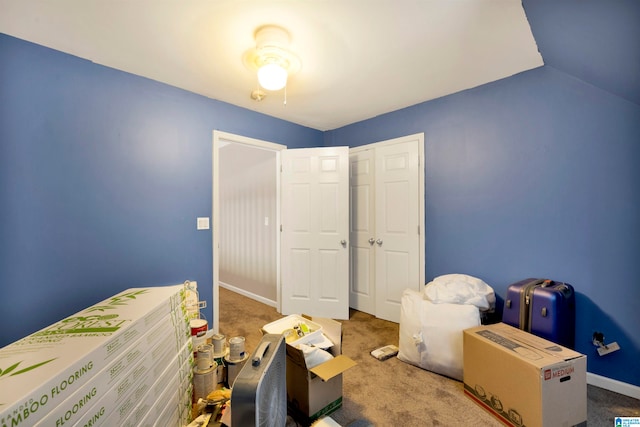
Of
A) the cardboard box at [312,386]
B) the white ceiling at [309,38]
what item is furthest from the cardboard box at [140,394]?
the white ceiling at [309,38]

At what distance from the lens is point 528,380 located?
1.44m

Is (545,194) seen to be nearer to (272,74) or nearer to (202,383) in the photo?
(272,74)

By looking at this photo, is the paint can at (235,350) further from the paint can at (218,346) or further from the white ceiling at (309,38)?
the white ceiling at (309,38)

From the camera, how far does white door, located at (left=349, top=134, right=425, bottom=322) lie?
293cm

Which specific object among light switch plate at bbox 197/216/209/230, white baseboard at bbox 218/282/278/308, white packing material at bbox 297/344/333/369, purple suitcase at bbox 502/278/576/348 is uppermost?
light switch plate at bbox 197/216/209/230

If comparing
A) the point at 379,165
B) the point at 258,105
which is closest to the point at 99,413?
the point at 258,105

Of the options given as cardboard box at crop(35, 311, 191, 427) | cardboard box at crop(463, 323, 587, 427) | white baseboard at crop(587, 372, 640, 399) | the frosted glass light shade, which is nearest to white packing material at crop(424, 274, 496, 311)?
cardboard box at crop(463, 323, 587, 427)

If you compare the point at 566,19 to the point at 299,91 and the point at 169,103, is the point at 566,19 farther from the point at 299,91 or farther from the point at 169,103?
the point at 169,103

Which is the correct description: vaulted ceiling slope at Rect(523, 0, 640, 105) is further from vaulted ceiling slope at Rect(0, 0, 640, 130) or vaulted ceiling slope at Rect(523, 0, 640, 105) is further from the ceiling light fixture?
the ceiling light fixture

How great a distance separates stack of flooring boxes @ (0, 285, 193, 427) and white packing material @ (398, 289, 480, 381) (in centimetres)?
162

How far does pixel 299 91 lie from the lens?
2.60 metres

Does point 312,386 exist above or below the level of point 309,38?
below

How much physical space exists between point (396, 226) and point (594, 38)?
2.04m

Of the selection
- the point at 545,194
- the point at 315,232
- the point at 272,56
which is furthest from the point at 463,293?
the point at 272,56
